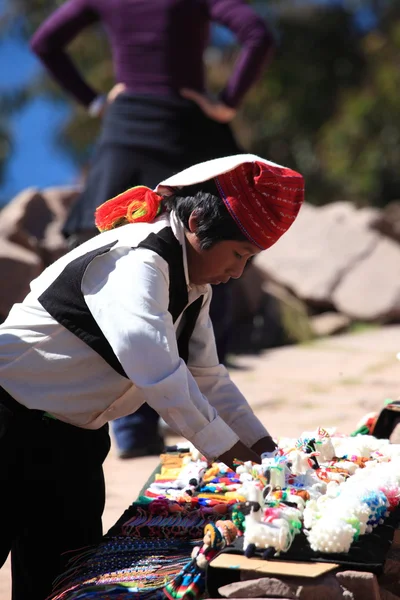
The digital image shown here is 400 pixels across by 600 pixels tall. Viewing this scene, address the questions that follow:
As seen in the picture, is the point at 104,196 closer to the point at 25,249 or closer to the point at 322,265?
the point at 25,249

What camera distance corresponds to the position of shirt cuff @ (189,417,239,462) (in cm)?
244

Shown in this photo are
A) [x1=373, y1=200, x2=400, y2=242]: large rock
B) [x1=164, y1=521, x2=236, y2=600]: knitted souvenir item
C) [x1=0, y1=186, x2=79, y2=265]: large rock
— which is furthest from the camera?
[x1=373, y1=200, x2=400, y2=242]: large rock

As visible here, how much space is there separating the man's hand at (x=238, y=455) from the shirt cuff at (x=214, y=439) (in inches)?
1.3

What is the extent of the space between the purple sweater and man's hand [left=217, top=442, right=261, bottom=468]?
7.87 ft

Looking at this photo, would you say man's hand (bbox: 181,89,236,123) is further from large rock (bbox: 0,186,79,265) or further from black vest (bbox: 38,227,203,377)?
large rock (bbox: 0,186,79,265)

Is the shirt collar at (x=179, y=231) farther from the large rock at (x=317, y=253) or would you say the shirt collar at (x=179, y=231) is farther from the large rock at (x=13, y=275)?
the large rock at (x=317, y=253)

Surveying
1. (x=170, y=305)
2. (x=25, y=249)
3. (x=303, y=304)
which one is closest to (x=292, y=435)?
(x=170, y=305)

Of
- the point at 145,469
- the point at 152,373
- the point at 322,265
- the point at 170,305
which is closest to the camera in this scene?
the point at 152,373

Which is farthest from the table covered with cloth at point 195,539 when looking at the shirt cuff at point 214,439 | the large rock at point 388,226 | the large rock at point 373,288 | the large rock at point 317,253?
the large rock at point 388,226

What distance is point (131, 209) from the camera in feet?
8.70

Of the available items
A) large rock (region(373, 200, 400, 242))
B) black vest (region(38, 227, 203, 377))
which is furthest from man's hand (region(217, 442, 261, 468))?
large rock (region(373, 200, 400, 242))

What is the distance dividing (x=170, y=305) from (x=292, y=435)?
2272 mm

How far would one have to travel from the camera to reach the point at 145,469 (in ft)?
13.6

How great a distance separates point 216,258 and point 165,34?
7.54ft
